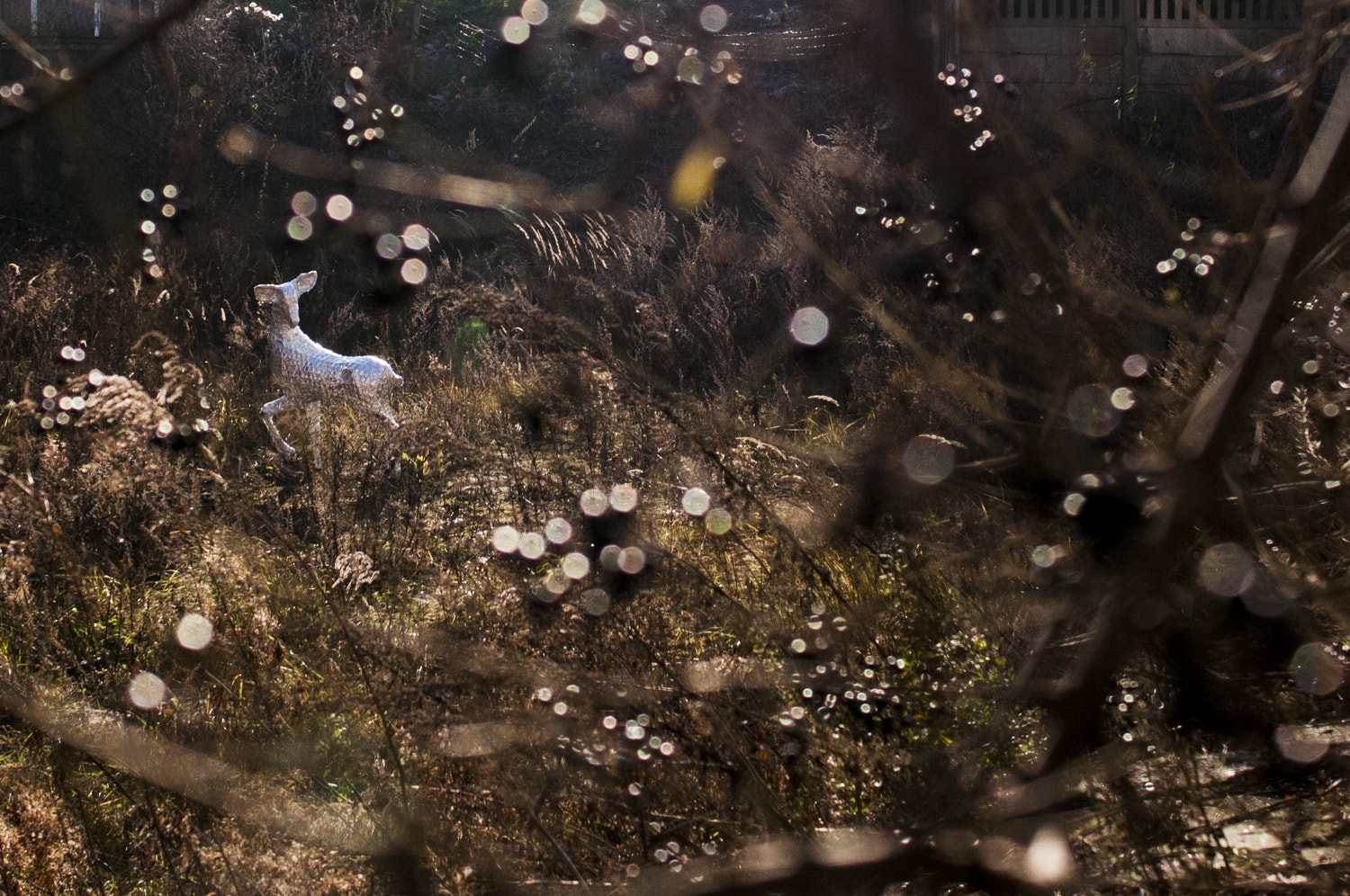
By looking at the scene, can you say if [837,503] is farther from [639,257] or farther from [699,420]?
[639,257]

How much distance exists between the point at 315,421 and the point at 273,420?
371 mm

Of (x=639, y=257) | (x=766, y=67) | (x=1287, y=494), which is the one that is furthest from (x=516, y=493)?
(x=766, y=67)

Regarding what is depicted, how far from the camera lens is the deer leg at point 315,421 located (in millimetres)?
5202

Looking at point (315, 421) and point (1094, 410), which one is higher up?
point (1094, 410)

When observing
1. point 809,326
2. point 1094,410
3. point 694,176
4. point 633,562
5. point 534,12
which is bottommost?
point 694,176

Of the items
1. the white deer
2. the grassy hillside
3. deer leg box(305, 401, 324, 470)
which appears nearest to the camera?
the grassy hillside

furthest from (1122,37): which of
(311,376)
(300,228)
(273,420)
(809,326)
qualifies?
(273,420)

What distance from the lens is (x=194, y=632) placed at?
3.46 meters

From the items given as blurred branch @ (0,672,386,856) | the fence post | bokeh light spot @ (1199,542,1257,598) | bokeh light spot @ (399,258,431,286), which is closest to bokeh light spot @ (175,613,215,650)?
blurred branch @ (0,672,386,856)

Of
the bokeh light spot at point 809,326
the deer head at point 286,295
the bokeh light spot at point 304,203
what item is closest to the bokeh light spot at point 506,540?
the deer head at point 286,295

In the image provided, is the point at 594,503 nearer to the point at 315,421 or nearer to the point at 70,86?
the point at 315,421

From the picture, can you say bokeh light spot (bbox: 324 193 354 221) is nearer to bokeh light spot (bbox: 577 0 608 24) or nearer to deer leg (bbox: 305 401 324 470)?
deer leg (bbox: 305 401 324 470)

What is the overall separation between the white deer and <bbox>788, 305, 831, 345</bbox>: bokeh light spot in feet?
10.3

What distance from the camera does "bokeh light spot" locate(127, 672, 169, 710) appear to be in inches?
119
